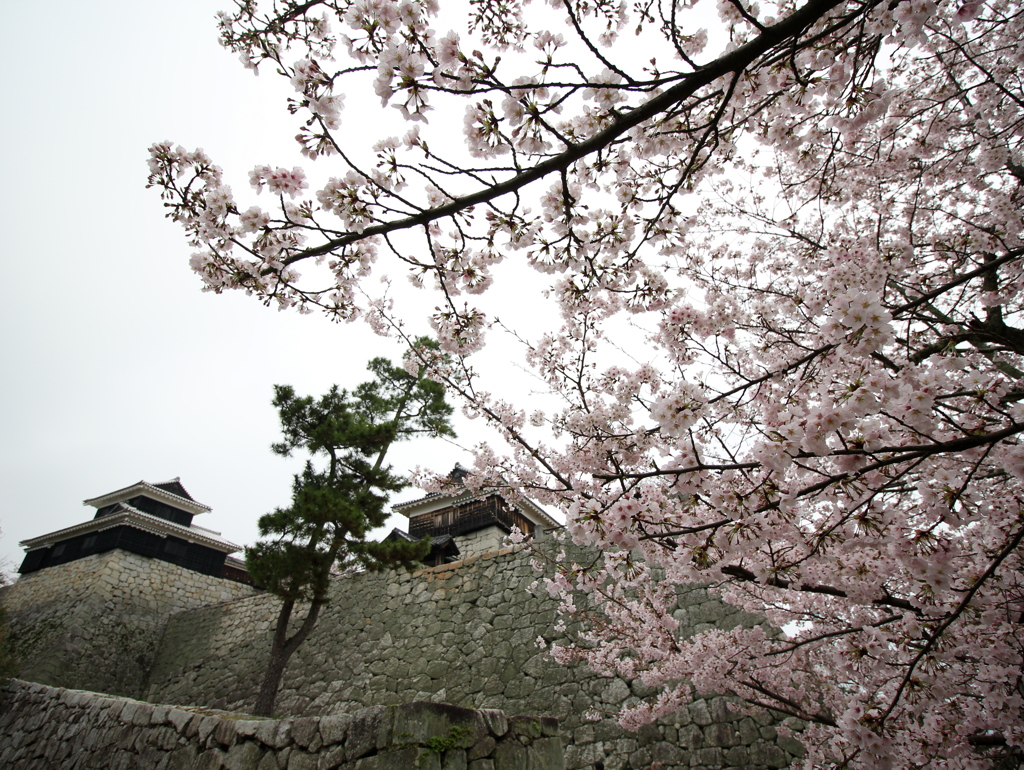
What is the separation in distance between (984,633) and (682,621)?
3.62 meters

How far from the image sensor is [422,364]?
15.2 feet

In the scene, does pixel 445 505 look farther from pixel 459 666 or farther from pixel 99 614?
pixel 99 614

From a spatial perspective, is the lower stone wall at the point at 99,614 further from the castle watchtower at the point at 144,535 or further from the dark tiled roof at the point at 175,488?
the dark tiled roof at the point at 175,488

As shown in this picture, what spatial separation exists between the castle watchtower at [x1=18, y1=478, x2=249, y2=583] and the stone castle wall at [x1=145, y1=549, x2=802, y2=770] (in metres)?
4.41

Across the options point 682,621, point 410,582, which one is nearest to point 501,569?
point 410,582

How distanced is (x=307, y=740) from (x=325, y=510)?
201 inches

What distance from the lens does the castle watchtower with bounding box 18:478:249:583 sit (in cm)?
1420

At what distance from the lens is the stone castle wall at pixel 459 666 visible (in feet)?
16.5

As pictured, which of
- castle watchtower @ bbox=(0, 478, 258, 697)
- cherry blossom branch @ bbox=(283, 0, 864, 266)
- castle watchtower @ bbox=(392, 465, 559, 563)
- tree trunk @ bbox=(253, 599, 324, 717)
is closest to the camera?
cherry blossom branch @ bbox=(283, 0, 864, 266)

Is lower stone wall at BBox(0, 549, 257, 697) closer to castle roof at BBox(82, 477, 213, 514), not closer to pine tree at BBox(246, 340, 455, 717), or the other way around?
castle roof at BBox(82, 477, 213, 514)

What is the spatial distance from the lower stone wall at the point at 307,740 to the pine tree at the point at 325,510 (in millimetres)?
3034

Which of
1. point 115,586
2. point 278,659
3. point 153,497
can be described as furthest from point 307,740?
point 153,497

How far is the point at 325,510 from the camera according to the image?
771 cm

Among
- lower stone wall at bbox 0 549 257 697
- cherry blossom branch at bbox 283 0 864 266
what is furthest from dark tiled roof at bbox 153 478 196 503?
cherry blossom branch at bbox 283 0 864 266
